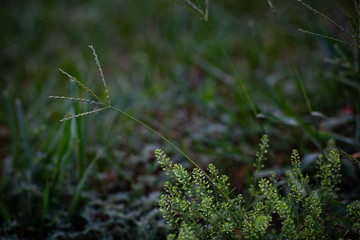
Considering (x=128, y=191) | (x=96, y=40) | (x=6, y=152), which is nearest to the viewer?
(x=128, y=191)

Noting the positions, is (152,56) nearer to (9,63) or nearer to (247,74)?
(247,74)

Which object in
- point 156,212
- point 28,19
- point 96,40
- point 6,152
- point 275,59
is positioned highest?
point 28,19

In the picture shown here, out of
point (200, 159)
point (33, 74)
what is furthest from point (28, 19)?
point (200, 159)

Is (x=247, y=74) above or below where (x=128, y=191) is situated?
above

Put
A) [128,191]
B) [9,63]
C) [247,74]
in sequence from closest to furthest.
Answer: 1. [128,191]
2. [247,74]
3. [9,63]

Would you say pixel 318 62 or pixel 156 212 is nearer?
pixel 156 212

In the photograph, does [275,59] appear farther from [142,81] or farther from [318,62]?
[142,81]

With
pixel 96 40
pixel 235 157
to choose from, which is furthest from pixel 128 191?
pixel 96 40
